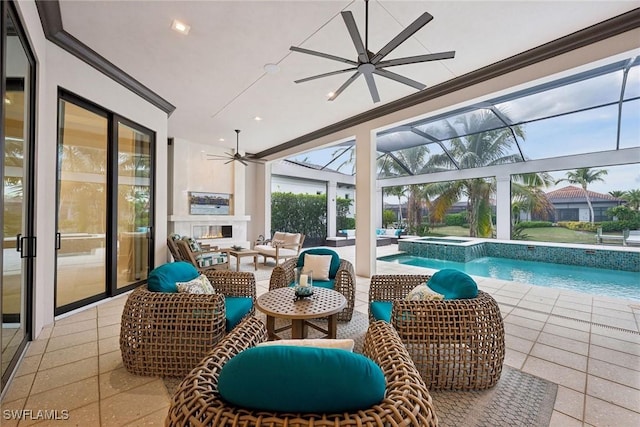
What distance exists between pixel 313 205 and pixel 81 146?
7828mm

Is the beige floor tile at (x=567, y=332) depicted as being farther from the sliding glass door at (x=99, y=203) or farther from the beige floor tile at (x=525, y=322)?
the sliding glass door at (x=99, y=203)

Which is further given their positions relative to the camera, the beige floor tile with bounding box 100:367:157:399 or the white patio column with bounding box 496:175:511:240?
the white patio column with bounding box 496:175:511:240

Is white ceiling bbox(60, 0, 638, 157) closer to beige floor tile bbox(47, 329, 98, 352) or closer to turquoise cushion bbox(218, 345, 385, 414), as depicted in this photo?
turquoise cushion bbox(218, 345, 385, 414)

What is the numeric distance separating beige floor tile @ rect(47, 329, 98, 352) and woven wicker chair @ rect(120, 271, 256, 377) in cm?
98

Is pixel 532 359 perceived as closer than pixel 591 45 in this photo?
Yes

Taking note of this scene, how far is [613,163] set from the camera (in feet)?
21.8

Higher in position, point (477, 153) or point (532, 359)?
point (477, 153)

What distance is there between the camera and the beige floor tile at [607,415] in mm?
1713

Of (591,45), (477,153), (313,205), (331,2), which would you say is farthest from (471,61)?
(313,205)

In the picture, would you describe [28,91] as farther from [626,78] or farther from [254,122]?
[626,78]

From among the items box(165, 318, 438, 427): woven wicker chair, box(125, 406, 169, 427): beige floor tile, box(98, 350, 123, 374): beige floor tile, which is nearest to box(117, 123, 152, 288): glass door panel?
box(98, 350, 123, 374): beige floor tile

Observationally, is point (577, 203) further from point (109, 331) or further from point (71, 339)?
point (71, 339)

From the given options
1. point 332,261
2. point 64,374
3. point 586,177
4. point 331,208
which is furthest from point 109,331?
point 586,177

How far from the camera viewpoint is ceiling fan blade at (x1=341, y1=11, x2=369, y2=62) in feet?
6.68
